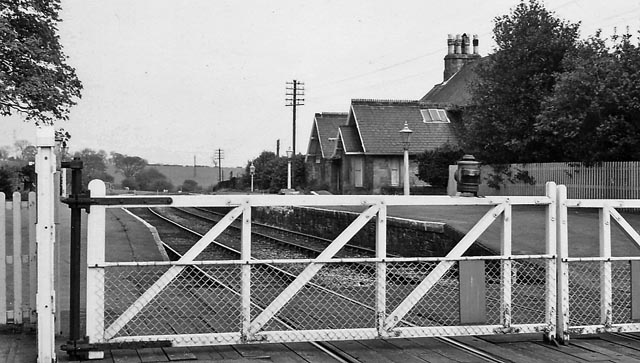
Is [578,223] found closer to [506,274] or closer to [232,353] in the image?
[506,274]

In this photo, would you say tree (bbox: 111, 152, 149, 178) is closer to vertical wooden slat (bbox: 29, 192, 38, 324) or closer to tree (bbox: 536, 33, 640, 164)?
tree (bbox: 536, 33, 640, 164)

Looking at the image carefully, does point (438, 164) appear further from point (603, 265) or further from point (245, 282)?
point (245, 282)

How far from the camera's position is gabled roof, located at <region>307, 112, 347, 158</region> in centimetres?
5786

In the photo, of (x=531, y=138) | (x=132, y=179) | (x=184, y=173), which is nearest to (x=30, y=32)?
(x=531, y=138)

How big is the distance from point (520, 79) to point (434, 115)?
694 inches

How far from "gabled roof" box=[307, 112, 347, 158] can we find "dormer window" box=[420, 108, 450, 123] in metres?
9.33

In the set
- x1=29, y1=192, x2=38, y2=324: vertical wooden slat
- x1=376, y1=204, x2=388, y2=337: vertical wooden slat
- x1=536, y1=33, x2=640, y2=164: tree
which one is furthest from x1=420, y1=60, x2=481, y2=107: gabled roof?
x1=29, y1=192, x2=38, y2=324: vertical wooden slat

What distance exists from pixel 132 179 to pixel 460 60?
3502 cm

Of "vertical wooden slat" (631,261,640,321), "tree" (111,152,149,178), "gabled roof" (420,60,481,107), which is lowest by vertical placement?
"vertical wooden slat" (631,261,640,321)

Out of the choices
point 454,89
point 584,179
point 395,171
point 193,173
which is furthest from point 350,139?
point 193,173

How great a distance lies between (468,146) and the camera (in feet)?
117

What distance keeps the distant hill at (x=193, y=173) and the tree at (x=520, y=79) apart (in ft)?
157

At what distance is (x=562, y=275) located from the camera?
22.8 ft

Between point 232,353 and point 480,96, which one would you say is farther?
point 480,96
